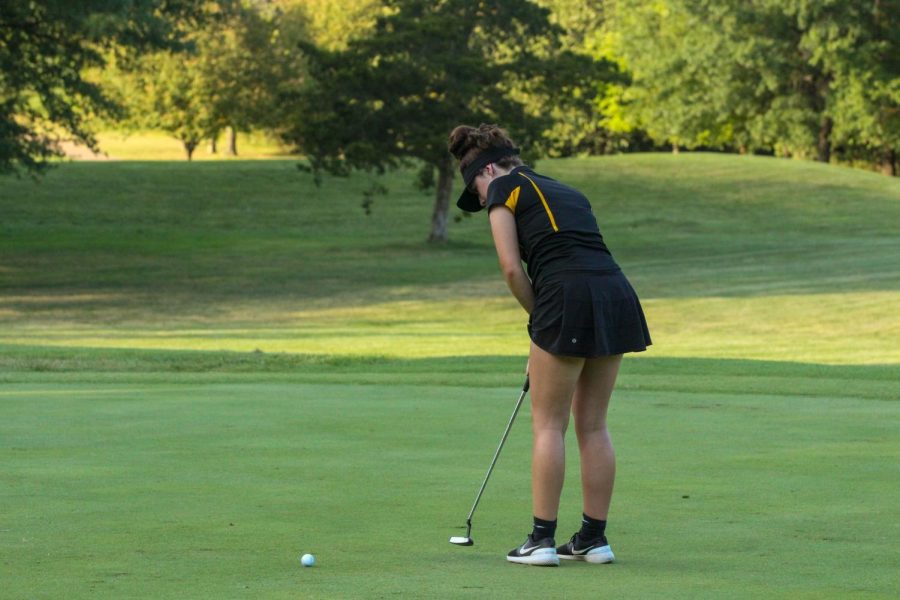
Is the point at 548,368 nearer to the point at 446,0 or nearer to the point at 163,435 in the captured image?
the point at 163,435

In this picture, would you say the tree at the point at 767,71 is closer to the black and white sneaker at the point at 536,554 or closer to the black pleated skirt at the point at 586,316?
the black pleated skirt at the point at 586,316

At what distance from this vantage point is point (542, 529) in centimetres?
589

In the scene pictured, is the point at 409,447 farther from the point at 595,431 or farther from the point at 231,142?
the point at 231,142

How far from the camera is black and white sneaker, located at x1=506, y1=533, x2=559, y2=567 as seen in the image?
5.77 metres

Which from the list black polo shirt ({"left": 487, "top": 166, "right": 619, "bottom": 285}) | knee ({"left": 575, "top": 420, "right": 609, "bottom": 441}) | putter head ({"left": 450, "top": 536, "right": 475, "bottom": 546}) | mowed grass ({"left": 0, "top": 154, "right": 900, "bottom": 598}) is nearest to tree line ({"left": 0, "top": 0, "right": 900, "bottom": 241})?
mowed grass ({"left": 0, "top": 154, "right": 900, "bottom": 598})

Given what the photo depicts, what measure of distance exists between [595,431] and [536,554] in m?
0.70

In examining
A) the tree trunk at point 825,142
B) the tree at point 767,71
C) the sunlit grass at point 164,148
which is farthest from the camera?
the sunlit grass at point 164,148

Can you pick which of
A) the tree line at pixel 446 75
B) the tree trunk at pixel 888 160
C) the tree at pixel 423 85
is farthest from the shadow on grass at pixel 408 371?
the tree trunk at pixel 888 160

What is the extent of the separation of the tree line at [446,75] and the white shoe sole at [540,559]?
1032 inches

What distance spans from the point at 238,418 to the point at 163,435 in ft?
3.61

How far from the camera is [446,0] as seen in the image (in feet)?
136

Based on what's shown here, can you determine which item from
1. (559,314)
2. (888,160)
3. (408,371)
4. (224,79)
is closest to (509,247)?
(559,314)

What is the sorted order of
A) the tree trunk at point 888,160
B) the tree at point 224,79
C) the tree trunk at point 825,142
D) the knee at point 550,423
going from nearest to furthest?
the knee at point 550,423
the tree at point 224,79
the tree trunk at point 825,142
the tree trunk at point 888,160

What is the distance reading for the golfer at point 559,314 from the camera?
592 centimetres
